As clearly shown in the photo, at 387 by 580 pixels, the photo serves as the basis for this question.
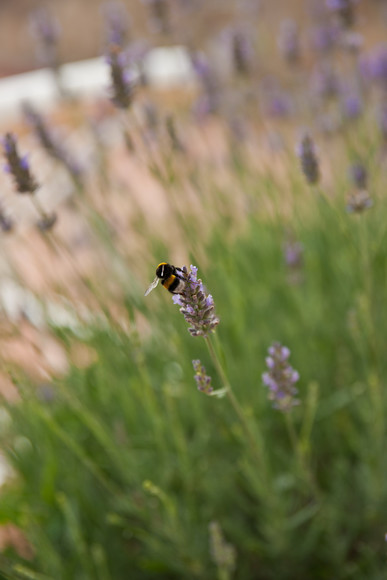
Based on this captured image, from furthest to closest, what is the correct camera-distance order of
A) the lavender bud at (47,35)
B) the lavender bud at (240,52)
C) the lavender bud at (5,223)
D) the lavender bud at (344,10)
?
1. the lavender bud at (47,35)
2. the lavender bud at (240,52)
3. the lavender bud at (344,10)
4. the lavender bud at (5,223)

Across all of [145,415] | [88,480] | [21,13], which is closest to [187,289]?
[145,415]

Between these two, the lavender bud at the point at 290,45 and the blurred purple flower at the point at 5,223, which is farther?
the lavender bud at the point at 290,45

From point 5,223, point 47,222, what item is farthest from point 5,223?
point 47,222

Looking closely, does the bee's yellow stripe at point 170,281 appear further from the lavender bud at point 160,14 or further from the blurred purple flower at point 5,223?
the lavender bud at point 160,14

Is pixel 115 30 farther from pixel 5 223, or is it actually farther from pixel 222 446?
pixel 222 446

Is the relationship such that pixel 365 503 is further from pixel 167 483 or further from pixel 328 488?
pixel 167 483

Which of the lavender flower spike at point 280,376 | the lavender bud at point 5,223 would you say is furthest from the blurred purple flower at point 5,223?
the lavender flower spike at point 280,376

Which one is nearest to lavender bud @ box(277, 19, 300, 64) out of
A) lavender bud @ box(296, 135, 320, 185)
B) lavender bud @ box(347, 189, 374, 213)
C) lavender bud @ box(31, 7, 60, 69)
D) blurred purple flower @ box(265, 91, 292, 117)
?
blurred purple flower @ box(265, 91, 292, 117)
